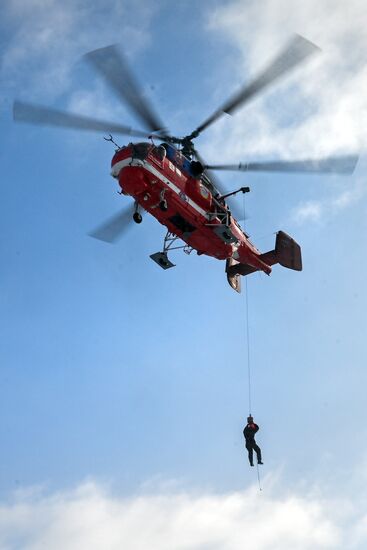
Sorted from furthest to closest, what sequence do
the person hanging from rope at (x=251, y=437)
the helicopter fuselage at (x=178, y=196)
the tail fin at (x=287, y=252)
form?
the tail fin at (x=287, y=252)
the person hanging from rope at (x=251, y=437)
the helicopter fuselage at (x=178, y=196)

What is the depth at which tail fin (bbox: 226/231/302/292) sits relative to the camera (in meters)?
32.3

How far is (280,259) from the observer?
107 ft

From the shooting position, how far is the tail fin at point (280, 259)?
32.3 meters

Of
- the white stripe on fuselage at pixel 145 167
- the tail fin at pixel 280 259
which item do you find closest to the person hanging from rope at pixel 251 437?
the tail fin at pixel 280 259

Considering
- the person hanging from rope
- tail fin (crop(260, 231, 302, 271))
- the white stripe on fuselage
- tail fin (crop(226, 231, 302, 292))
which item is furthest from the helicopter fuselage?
the person hanging from rope

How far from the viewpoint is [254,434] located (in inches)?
1137

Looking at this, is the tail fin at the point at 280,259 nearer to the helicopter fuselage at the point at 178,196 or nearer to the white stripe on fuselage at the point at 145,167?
the helicopter fuselage at the point at 178,196

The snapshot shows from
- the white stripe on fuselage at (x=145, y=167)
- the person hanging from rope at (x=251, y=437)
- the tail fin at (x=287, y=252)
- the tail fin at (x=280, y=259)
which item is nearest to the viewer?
the white stripe on fuselage at (x=145, y=167)

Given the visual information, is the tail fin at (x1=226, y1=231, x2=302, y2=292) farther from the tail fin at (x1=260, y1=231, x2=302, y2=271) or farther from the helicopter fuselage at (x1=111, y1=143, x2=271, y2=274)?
the helicopter fuselage at (x1=111, y1=143, x2=271, y2=274)

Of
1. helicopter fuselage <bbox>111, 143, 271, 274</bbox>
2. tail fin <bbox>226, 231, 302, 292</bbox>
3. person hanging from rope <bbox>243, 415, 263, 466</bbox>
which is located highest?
tail fin <bbox>226, 231, 302, 292</bbox>

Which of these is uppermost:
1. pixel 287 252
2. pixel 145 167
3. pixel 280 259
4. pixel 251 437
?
pixel 287 252

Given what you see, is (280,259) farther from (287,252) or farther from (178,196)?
(178,196)

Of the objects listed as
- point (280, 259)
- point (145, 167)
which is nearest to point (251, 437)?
point (280, 259)

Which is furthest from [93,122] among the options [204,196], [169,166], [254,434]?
[254,434]
